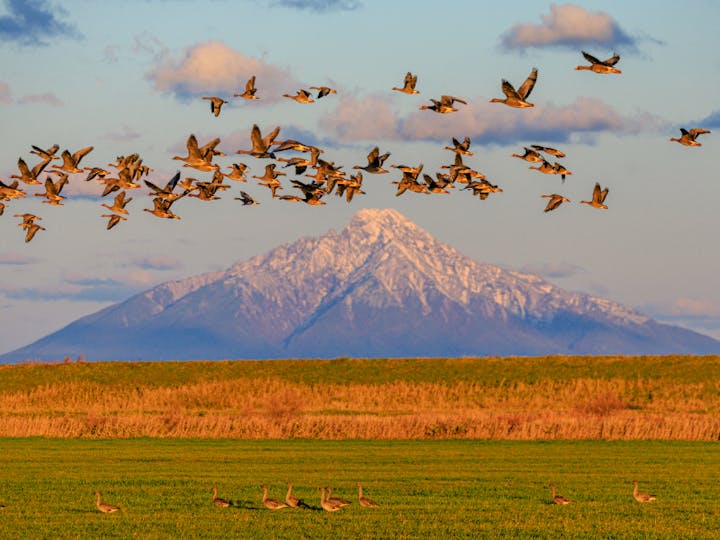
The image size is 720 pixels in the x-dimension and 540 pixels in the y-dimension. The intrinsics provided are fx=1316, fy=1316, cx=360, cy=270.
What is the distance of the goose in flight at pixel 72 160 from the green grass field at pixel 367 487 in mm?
9515

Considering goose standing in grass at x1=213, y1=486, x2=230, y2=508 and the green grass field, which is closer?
the green grass field

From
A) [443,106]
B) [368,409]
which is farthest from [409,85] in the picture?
[368,409]

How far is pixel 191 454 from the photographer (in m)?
54.7

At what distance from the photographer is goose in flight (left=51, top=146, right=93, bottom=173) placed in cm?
3828

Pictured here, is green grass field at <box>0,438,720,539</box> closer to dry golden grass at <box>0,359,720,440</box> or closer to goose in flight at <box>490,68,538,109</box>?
dry golden grass at <box>0,359,720,440</box>

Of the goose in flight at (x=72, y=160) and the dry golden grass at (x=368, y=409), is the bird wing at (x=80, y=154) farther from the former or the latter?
the dry golden grass at (x=368, y=409)

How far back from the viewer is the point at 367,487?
40031 millimetres

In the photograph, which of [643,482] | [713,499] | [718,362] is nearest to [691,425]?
[643,482]

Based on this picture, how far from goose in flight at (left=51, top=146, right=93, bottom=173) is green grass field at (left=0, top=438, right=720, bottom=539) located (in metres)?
9.52

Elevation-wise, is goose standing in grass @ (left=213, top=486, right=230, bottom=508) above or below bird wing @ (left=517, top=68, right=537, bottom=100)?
below

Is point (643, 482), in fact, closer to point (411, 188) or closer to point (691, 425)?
point (411, 188)

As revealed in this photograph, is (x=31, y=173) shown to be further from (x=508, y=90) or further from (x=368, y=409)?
(x=368, y=409)

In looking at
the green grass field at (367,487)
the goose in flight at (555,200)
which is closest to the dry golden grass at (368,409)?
the green grass field at (367,487)

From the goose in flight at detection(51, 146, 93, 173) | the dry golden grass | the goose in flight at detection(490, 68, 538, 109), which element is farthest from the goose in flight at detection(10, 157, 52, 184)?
the dry golden grass
